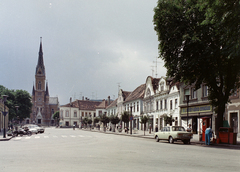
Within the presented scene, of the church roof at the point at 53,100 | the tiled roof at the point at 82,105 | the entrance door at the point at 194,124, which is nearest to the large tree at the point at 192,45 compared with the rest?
the entrance door at the point at 194,124

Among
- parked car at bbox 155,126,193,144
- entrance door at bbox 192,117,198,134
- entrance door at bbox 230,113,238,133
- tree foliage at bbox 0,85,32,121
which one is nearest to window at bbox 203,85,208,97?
entrance door at bbox 192,117,198,134

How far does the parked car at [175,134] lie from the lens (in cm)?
2236

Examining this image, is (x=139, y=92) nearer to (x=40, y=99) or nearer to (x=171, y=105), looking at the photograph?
(x=171, y=105)

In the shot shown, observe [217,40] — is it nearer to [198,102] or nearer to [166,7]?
[166,7]

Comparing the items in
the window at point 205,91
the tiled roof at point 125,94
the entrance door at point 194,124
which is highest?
the tiled roof at point 125,94

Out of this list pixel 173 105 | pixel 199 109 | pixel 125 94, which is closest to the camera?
pixel 199 109

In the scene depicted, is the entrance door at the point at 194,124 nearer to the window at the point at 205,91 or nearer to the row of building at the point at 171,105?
the row of building at the point at 171,105

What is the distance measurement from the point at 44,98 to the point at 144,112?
11532 cm

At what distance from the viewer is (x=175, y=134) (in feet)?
74.1

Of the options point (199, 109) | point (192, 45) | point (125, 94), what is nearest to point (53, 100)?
point (125, 94)

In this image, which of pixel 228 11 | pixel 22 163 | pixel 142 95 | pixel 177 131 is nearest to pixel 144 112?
pixel 142 95

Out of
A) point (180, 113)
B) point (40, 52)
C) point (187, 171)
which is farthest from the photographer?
point (40, 52)

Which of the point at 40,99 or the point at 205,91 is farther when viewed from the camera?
the point at 40,99

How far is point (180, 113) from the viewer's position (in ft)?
137
